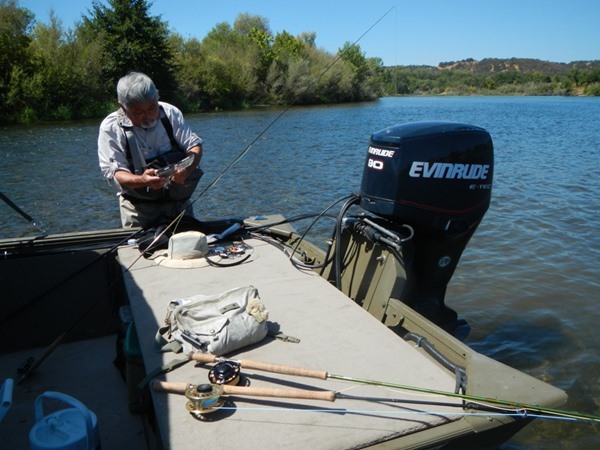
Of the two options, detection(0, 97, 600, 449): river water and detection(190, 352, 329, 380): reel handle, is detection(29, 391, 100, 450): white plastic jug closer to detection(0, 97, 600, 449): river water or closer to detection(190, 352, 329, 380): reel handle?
detection(190, 352, 329, 380): reel handle

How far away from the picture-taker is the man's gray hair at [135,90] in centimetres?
314

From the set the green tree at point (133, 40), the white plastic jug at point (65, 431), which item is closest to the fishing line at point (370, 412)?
the white plastic jug at point (65, 431)

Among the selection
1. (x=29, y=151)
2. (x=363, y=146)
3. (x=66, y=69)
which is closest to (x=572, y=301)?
(x=363, y=146)

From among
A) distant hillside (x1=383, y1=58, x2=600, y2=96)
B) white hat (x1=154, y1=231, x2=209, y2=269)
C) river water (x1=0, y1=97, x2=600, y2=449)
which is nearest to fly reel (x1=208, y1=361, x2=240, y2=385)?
white hat (x1=154, y1=231, x2=209, y2=269)

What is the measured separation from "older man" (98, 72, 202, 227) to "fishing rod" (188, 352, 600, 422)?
5.43 ft

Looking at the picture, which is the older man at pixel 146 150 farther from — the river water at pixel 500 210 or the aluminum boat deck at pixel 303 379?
the river water at pixel 500 210

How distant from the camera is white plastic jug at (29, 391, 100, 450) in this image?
60.2 inches

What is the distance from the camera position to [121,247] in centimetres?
344

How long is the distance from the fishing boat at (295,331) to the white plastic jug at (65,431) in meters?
0.06

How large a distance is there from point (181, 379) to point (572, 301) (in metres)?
4.89

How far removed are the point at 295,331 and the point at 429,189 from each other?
3.96 ft

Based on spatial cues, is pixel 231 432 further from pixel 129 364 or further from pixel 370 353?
pixel 129 364

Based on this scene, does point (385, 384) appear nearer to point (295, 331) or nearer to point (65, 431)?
point (295, 331)

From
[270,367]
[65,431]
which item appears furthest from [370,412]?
[65,431]
